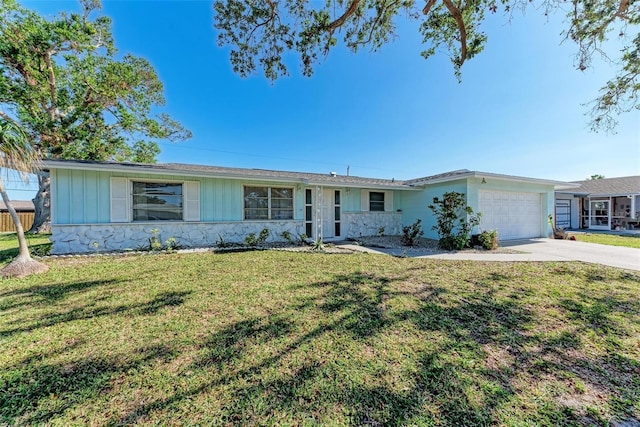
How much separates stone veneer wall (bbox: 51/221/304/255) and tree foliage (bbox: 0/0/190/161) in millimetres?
9858

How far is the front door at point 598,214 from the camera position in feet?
58.4

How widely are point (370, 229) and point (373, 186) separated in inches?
95.3

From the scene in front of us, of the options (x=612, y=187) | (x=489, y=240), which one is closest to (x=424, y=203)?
(x=489, y=240)

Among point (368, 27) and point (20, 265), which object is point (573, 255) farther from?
point (20, 265)

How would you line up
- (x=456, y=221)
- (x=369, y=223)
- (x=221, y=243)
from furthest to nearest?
(x=369, y=223), (x=456, y=221), (x=221, y=243)

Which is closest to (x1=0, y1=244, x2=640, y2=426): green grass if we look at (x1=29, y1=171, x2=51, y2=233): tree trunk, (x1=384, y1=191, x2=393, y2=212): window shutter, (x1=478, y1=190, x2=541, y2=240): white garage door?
(x1=478, y1=190, x2=541, y2=240): white garage door

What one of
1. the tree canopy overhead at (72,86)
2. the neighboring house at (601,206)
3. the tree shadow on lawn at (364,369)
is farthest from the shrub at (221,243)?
the neighboring house at (601,206)

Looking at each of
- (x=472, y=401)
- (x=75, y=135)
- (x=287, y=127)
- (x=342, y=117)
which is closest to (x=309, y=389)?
(x=472, y=401)

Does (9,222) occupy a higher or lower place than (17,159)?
lower

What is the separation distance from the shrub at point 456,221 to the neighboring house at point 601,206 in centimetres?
1319

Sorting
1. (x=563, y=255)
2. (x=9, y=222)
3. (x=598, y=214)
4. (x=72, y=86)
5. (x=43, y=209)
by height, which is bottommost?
(x=563, y=255)

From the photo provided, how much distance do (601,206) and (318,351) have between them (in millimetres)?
26633

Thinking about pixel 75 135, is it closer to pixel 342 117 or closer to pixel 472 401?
pixel 342 117

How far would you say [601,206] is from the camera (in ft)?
60.0
